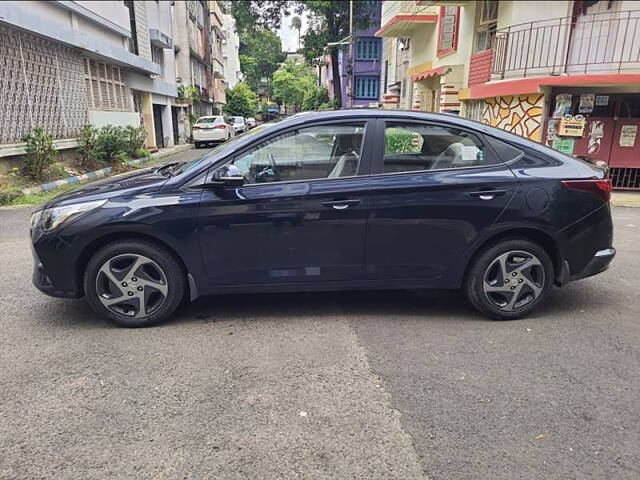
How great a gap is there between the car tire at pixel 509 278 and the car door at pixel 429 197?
201 millimetres

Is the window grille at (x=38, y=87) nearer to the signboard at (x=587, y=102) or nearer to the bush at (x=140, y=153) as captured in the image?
the bush at (x=140, y=153)

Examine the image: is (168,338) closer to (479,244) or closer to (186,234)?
(186,234)

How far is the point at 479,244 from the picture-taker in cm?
397

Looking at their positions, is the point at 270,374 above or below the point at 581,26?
below

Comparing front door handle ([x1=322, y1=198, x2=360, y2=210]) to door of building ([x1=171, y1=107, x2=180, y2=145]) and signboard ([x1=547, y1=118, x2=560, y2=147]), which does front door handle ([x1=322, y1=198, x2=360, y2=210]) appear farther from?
door of building ([x1=171, y1=107, x2=180, y2=145])

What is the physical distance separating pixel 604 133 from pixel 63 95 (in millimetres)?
13569

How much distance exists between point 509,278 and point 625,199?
7.51 meters

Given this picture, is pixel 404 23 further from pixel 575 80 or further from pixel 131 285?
pixel 131 285

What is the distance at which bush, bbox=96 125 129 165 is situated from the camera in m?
14.1

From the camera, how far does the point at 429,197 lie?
152 inches

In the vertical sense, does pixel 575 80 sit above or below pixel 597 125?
above

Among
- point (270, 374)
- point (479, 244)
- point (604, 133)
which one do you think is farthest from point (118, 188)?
point (604, 133)

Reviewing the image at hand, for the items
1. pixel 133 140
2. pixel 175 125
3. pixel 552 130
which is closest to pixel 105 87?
pixel 133 140

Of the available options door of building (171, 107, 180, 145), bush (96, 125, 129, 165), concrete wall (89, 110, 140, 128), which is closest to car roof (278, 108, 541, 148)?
bush (96, 125, 129, 165)
